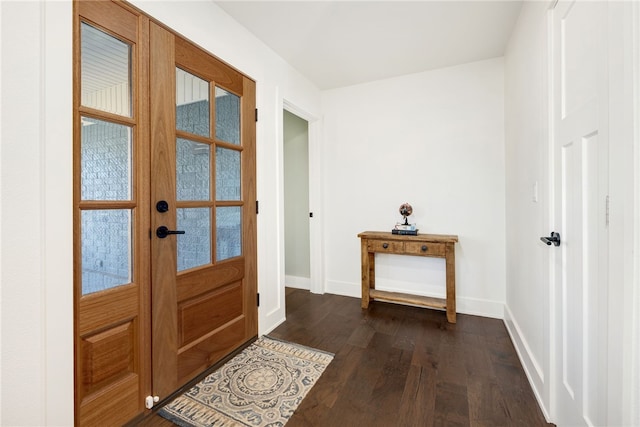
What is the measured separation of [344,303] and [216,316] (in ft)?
5.04

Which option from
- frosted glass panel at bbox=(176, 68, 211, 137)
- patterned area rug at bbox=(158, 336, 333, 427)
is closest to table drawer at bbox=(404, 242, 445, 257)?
patterned area rug at bbox=(158, 336, 333, 427)

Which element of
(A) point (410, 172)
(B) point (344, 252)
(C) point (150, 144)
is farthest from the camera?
(B) point (344, 252)

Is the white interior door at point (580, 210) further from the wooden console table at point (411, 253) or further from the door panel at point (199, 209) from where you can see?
the door panel at point (199, 209)

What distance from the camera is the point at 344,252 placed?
3281mm

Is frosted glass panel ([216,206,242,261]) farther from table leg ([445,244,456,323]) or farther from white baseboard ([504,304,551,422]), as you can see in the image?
white baseboard ([504,304,551,422])

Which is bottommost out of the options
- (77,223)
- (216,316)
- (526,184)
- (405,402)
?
(405,402)

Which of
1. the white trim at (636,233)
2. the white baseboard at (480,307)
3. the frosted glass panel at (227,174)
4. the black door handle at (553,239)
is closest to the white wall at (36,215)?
the frosted glass panel at (227,174)

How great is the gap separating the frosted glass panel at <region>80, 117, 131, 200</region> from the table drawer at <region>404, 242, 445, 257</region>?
7.49 feet

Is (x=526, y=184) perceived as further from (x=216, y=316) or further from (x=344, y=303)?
(x=216, y=316)

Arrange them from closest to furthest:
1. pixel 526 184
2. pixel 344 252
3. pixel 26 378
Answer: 1. pixel 26 378
2. pixel 526 184
3. pixel 344 252

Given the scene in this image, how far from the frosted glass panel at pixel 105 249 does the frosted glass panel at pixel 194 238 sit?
30cm

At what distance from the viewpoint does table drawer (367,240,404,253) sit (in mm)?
2686

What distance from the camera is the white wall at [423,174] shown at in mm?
2623

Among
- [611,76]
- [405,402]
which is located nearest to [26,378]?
[405,402]
